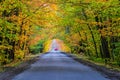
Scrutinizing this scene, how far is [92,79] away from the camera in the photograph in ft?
66.2

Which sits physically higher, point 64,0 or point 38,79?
point 64,0

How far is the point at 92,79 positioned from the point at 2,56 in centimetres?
1749

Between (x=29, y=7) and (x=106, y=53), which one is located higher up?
(x=29, y=7)

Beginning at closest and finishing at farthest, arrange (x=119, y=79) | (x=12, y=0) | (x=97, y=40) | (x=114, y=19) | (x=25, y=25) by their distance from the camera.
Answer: (x=119, y=79) → (x=12, y=0) → (x=114, y=19) → (x=25, y=25) → (x=97, y=40)

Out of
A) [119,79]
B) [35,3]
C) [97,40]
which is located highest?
[35,3]

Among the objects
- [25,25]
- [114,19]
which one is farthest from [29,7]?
[114,19]

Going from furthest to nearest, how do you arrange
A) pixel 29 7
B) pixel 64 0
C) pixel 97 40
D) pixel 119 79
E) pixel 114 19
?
pixel 97 40
pixel 29 7
pixel 114 19
pixel 64 0
pixel 119 79

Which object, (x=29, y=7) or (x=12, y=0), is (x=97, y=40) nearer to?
(x=29, y=7)

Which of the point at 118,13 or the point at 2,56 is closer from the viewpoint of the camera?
the point at 118,13

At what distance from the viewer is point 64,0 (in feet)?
104

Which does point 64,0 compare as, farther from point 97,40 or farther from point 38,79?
point 97,40

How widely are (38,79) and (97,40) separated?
1255 inches

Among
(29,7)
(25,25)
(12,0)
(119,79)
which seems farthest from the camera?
(25,25)

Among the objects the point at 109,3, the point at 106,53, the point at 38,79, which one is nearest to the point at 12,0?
the point at 109,3
